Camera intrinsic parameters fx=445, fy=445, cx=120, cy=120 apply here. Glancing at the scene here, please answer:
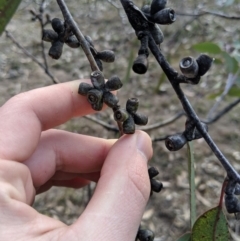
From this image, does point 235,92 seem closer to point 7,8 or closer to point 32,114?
point 32,114

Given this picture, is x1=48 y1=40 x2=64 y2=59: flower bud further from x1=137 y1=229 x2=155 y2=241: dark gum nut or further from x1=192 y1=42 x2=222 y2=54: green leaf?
x1=192 y1=42 x2=222 y2=54: green leaf

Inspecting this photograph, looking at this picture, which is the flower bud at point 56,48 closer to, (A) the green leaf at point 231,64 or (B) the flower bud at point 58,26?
(B) the flower bud at point 58,26

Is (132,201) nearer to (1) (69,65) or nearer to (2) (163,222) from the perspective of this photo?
(2) (163,222)

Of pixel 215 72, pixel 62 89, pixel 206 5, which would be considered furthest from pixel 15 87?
pixel 62 89

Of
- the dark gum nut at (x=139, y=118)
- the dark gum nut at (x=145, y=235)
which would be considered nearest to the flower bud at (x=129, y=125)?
the dark gum nut at (x=139, y=118)

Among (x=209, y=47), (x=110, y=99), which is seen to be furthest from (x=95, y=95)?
(x=209, y=47)
